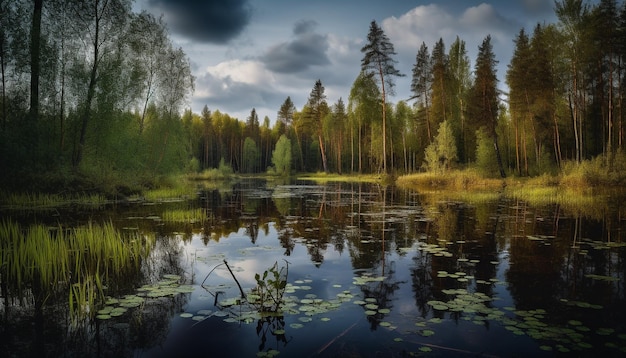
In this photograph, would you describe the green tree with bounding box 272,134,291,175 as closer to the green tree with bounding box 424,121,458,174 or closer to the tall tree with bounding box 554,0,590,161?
the green tree with bounding box 424,121,458,174

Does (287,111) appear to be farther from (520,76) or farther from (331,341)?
(331,341)

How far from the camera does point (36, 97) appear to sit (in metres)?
17.8

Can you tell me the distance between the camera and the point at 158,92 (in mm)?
27969

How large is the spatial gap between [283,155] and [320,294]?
65788mm

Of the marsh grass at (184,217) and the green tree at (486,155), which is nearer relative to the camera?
the marsh grass at (184,217)

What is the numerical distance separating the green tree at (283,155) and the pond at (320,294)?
191 ft

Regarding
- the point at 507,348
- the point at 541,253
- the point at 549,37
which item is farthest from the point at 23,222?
the point at 549,37

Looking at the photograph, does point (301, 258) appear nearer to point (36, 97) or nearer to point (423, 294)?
point (423, 294)

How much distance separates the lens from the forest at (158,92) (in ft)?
59.2

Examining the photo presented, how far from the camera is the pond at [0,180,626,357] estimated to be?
13.6ft

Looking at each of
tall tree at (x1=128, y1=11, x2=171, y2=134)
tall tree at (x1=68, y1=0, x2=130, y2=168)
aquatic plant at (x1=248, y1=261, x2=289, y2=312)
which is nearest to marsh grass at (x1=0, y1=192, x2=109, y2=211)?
tall tree at (x1=68, y1=0, x2=130, y2=168)

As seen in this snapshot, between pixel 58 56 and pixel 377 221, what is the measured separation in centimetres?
1978

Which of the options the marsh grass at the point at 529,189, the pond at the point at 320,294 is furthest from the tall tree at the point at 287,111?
the pond at the point at 320,294

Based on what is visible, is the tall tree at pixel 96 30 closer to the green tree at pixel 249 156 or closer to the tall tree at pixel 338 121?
the tall tree at pixel 338 121
